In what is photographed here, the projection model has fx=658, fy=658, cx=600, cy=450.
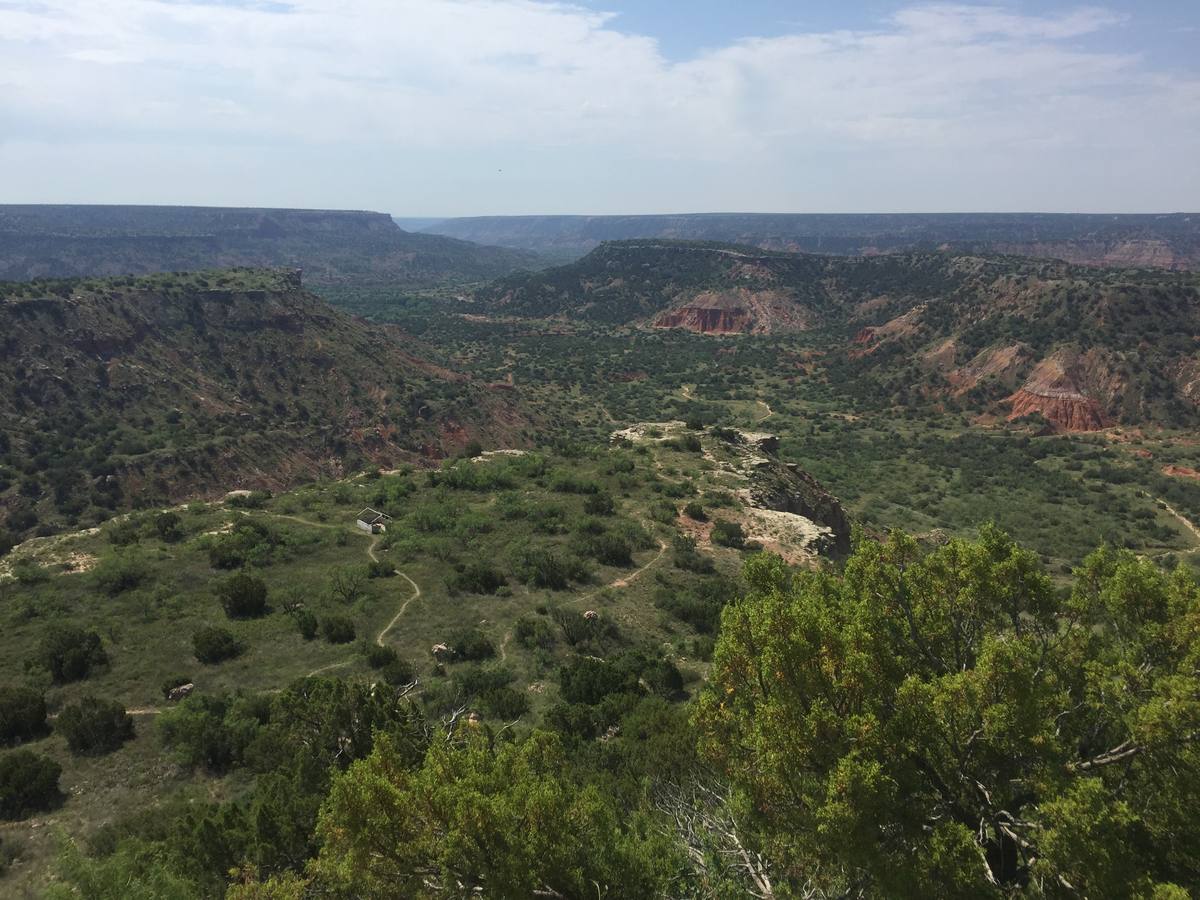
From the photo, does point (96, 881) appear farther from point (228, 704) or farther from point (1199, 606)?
point (1199, 606)

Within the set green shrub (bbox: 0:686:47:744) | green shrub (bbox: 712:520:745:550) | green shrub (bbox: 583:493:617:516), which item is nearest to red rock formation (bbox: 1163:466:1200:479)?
green shrub (bbox: 712:520:745:550)

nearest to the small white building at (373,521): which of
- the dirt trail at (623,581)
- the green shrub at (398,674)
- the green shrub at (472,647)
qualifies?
the dirt trail at (623,581)

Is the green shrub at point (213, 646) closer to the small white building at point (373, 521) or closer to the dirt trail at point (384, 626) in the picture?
the dirt trail at point (384, 626)

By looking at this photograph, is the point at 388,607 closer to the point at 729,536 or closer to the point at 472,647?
the point at 472,647

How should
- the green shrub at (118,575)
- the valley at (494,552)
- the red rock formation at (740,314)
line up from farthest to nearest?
the red rock formation at (740,314) → the green shrub at (118,575) → the valley at (494,552)

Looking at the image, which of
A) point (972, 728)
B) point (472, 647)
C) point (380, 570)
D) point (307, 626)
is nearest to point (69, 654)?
point (307, 626)
